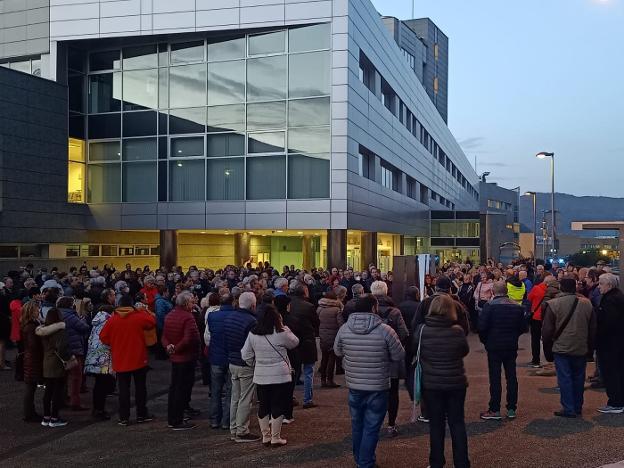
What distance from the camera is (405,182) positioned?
40.9 m

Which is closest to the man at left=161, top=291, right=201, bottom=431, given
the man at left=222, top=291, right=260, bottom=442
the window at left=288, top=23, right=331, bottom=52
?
the man at left=222, top=291, right=260, bottom=442

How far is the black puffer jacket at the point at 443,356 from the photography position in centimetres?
587

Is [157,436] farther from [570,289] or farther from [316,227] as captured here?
[316,227]

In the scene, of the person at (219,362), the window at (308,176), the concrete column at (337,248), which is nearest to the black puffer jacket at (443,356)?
the person at (219,362)

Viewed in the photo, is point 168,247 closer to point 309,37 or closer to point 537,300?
point 309,37

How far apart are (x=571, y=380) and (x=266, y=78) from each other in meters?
21.1

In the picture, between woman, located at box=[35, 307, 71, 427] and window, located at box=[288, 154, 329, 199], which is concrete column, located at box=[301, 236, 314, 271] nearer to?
window, located at box=[288, 154, 329, 199]

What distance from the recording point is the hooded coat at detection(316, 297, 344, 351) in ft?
33.1

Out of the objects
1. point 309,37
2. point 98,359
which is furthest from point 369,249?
point 98,359

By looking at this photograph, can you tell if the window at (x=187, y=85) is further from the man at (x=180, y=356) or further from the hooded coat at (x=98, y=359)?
the man at (x=180, y=356)

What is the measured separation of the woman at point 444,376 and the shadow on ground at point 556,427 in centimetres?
198

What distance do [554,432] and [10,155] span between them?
2405 centimetres

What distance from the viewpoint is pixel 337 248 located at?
1011 inches

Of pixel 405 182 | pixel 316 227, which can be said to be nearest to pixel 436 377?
pixel 316 227
